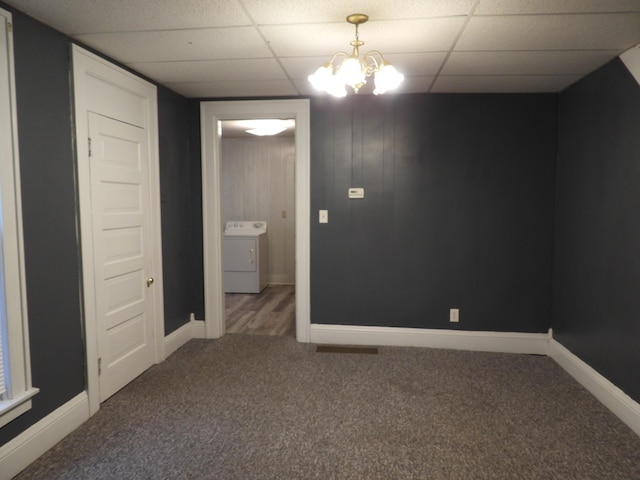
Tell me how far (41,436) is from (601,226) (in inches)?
141

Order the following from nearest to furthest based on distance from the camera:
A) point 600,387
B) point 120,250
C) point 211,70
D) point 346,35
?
1. point 346,35
2. point 600,387
3. point 120,250
4. point 211,70

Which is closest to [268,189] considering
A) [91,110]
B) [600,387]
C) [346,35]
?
[91,110]

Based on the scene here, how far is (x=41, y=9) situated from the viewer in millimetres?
1949

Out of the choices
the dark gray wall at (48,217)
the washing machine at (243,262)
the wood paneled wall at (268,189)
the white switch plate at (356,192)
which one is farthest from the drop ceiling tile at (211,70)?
the wood paneled wall at (268,189)

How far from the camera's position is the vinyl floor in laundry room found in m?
4.17

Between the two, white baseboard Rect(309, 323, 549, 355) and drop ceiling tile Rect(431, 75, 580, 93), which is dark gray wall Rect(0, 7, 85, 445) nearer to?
white baseboard Rect(309, 323, 549, 355)

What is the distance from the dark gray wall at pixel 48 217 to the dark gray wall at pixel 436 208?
1.94 metres

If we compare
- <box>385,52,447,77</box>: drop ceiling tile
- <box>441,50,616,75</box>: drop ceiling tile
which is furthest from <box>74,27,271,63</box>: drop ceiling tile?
<box>441,50,616,75</box>: drop ceiling tile

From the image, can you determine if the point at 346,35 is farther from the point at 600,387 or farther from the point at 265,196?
the point at 265,196

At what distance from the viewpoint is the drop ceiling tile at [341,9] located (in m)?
1.88

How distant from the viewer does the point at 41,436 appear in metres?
2.07

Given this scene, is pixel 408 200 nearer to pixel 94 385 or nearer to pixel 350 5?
pixel 350 5

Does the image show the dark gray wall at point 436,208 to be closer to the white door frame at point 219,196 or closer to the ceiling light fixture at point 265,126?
the white door frame at point 219,196

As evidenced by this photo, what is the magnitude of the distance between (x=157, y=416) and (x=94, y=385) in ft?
1.45
